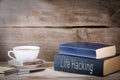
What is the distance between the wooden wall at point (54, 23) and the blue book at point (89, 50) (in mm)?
197

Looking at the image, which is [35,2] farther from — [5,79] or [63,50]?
[5,79]

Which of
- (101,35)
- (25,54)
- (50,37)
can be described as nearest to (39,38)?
(50,37)

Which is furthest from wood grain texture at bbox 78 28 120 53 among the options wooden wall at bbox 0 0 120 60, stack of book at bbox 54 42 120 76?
stack of book at bbox 54 42 120 76

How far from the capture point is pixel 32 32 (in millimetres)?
1624

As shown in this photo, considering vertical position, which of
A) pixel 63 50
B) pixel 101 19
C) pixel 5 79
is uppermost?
pixel 101 19

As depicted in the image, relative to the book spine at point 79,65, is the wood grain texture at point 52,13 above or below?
above

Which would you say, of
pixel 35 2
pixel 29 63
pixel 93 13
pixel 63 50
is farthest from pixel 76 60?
pixel 35 2

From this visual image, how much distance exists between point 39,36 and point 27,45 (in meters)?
0.08

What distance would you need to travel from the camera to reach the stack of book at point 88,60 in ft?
4.20

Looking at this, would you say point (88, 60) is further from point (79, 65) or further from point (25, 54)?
point (25, 54)

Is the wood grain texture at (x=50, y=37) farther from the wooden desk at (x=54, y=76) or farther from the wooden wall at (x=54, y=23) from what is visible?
the wooden desk at (x=54, y=76)

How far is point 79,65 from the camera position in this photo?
1324mm

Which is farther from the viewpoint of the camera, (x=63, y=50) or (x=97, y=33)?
(x=97, y=33)

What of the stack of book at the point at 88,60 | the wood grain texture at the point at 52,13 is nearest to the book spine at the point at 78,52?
the stack of book at the point at 88,60
